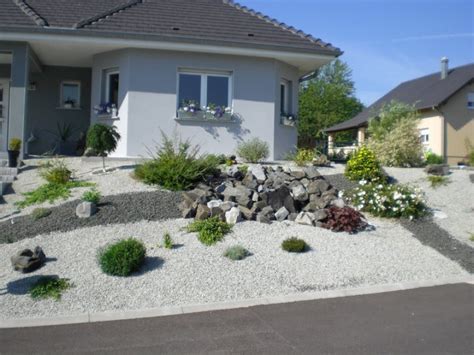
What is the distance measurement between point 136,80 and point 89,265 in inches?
317

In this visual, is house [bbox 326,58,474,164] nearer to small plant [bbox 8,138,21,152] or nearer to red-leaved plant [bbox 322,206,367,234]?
red-leaved plant [bbox 322,206,367,234]

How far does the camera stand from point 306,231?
30.5 ft

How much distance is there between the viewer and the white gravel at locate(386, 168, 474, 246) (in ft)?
34.1

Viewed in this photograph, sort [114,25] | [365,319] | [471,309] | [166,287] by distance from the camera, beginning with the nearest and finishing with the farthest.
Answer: [365,319] → [471,309] → [166,287] → [114,25]

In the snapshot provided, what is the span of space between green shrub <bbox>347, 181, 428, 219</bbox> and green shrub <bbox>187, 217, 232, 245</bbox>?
10.9 feet

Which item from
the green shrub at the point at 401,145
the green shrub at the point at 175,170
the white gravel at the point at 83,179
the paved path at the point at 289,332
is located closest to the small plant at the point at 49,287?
the paved path at the point at 289,332

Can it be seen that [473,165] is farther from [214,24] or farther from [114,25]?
[114,25]

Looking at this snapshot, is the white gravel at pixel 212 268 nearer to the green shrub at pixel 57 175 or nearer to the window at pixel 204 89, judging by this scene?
the green shrub at pixel 57 175

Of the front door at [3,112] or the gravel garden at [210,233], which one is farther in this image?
the front door at [3,112]

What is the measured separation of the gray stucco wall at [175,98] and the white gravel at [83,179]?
1386 millimetres

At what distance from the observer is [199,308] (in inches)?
261

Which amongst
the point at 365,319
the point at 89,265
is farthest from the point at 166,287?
the point at 365,319

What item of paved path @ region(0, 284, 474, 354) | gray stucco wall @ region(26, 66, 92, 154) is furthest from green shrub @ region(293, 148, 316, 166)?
gray stucco wall @ region(26, 66, 92, 154)

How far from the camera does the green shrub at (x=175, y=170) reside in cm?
1073
